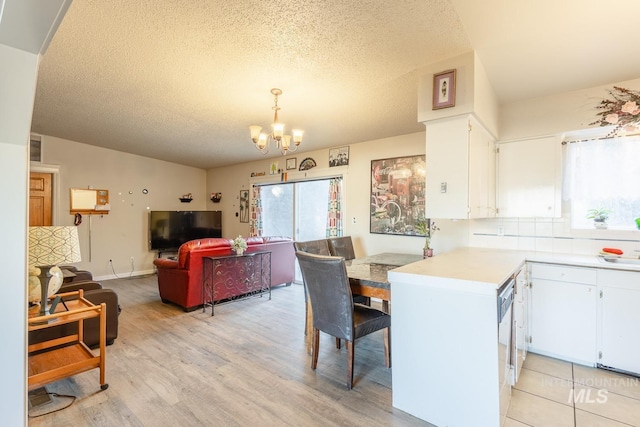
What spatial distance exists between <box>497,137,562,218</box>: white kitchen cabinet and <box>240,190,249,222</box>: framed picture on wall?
4.88m

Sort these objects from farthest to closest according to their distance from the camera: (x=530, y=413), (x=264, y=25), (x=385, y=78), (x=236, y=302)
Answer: (x=236, y=302)
(x=385, y=78)
(x=264, y=25)
(x=530, y=413)

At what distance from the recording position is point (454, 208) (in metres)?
2.51

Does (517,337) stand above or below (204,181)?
Result: below

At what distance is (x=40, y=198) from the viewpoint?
5.10 metres

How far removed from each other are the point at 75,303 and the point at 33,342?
17.7 inches

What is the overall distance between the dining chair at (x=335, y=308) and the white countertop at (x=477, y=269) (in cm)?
39

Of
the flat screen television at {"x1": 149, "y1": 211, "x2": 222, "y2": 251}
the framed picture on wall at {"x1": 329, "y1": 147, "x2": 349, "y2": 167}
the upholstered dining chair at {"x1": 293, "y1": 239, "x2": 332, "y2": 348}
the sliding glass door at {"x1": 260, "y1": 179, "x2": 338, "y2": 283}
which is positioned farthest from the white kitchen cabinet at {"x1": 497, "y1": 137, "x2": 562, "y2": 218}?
the flat screen television at {"x1": 149, "y1": 211, "x2": 222, "y2": 251}

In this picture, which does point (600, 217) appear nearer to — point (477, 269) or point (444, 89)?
point (477, 269)

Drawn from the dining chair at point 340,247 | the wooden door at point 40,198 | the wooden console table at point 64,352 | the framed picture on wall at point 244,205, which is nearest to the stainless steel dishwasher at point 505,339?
the dining chair at point 340,247

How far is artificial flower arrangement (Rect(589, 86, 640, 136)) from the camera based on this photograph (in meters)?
2.43

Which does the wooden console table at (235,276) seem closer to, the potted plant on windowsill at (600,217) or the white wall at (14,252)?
the white wall at (14,252)

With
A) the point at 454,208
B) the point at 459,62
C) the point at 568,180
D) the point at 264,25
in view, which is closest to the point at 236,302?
the point at 454,208

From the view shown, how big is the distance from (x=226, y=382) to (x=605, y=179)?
3953mm

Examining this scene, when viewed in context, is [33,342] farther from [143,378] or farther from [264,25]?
[264,25]
